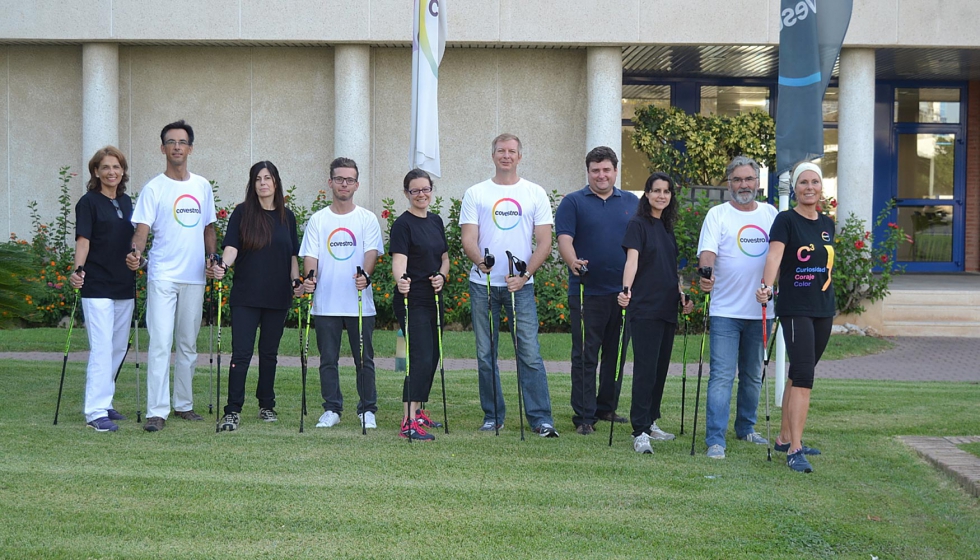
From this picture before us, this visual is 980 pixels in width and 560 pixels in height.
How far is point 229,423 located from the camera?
7457 millimetres

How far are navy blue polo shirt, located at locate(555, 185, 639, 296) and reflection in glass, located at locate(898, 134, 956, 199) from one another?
48.1 ft

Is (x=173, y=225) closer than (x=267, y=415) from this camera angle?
Yes

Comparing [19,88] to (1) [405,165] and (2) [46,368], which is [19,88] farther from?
(2) [46,368]

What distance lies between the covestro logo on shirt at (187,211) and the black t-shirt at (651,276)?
10.2 feet

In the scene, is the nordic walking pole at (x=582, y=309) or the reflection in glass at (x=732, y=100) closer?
the nordic walking pole at (x=582, y=309)

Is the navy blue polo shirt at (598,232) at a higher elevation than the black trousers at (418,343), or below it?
higher

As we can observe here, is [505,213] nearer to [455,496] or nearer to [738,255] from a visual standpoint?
[738,255]

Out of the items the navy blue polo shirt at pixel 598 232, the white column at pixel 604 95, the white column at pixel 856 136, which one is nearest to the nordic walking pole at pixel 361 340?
the navy blue polo shirt at pixel 598 232

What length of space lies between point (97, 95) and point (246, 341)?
32.5 ft

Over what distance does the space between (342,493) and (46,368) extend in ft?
20.8

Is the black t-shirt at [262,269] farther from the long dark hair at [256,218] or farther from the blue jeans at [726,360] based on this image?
the blue jeans at [726,360]

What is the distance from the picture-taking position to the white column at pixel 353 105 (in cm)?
1608

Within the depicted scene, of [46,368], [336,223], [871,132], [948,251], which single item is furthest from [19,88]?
[948,251]

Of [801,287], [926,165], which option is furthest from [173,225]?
[926,165]
